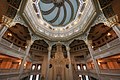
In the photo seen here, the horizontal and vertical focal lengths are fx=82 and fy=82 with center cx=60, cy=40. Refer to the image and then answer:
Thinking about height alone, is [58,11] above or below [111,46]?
above

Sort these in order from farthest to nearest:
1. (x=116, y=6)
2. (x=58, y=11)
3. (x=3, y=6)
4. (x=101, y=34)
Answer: (x=58, y=11), (x=101, y=34), (x=3, y=6), (x=116, y=6)

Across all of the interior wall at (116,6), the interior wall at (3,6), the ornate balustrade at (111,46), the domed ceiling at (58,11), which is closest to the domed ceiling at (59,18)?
the domed ceiling at (58,11)

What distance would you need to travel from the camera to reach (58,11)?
26.7 meters

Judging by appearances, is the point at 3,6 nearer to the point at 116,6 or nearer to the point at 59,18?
the point at 116,6

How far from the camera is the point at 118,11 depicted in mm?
8859

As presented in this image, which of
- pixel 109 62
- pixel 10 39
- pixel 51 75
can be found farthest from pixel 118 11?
pixel 10 39

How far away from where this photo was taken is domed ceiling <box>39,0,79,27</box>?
24500mm

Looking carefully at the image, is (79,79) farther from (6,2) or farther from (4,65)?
(6,2)

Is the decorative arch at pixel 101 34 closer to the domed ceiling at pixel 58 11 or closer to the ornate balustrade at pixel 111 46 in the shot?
the ornate balustrade at pixel 111 46

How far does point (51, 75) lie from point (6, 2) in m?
15.9

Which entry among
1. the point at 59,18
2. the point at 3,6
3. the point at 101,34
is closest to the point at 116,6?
the point at 101,34

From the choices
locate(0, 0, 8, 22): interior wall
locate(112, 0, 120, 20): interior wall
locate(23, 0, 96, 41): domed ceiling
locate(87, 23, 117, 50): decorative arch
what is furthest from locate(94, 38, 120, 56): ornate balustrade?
locate(0, 0, 8, 22): interior wall

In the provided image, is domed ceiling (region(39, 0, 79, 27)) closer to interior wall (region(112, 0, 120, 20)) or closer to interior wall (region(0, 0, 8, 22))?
interior wall (region(0, 0, 8, 22))

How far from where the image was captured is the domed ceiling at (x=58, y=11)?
2450 cm
